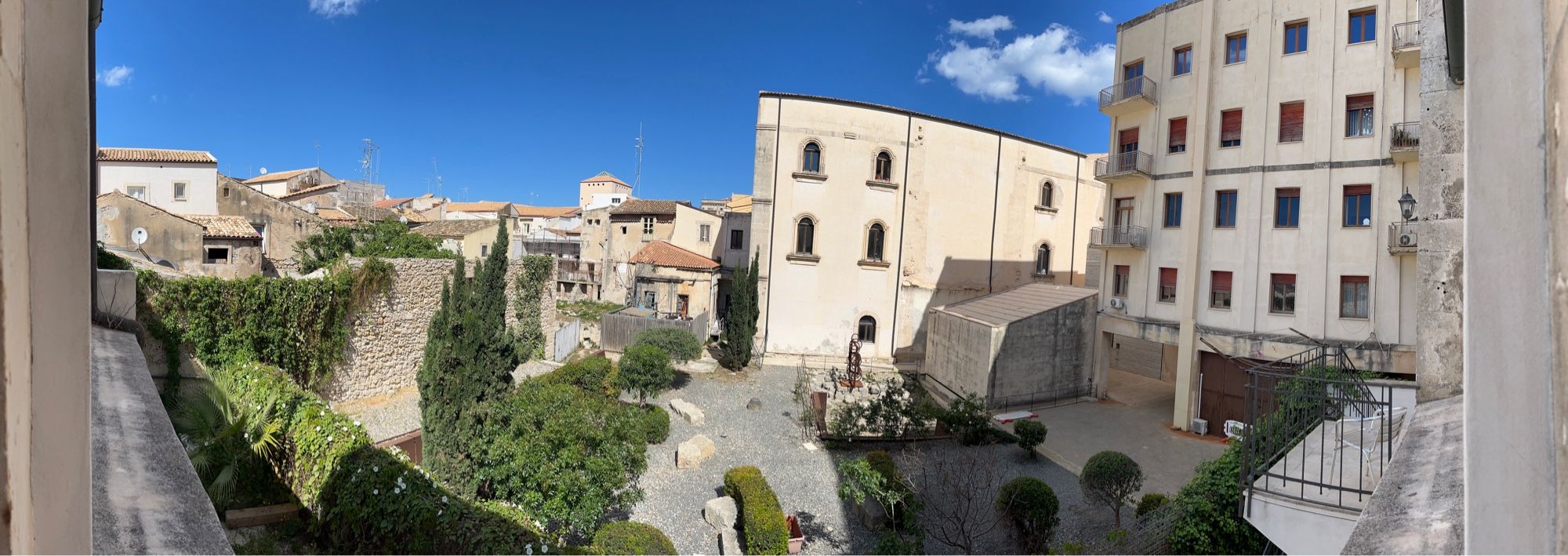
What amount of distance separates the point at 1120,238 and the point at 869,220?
860 cm

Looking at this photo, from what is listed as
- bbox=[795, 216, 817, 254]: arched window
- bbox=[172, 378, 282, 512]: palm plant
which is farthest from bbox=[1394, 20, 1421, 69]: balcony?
bbox=[172, 378, 282, 512]: palm plant

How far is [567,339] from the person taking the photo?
873 inches

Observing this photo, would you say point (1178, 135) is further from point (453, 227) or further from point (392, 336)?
point (453, 227)

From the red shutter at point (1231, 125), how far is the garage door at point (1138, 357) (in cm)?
817

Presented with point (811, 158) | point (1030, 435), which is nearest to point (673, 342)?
point (811, 158)

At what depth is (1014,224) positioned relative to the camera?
25781mm

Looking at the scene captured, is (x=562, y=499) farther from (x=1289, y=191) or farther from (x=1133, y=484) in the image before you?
(x=1289, y=191)

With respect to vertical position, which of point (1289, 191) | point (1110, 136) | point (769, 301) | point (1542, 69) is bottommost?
point (769, 301)

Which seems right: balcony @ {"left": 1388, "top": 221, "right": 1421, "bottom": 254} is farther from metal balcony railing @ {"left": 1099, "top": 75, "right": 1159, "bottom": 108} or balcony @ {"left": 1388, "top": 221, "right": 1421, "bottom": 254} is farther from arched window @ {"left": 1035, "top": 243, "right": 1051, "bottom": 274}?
arched window @ {"left": 1035, "top": 243, "right": 1051, "bottom": 274}

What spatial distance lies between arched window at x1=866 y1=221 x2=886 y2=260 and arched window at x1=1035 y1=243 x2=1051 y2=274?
6.83m

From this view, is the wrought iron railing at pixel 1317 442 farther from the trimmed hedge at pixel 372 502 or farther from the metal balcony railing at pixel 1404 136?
the metal balcony railing at pixel 1404 136

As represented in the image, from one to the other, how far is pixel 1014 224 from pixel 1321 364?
1948 centimetres

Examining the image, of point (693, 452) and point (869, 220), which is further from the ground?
point (869, 220)

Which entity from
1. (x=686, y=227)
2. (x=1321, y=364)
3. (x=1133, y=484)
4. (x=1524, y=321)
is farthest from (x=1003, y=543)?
(x=686, y=227)
